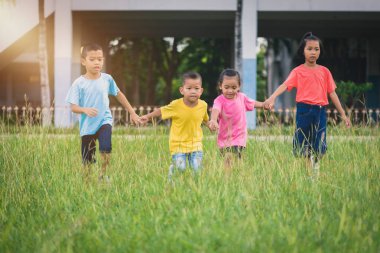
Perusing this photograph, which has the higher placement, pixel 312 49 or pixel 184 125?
pixel 312 49

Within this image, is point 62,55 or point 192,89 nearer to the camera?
point 192,89

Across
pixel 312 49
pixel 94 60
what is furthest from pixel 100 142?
pixel 312 49

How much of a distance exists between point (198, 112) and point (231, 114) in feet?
1.83

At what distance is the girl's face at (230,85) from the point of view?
228 inches

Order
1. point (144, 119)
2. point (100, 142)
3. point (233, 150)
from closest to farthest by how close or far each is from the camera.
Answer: point (144, 119) < point (100, 142) < point (233, 150)

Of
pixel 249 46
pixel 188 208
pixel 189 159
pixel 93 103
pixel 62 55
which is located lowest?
pixel 188 208

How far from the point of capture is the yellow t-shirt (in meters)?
5.46

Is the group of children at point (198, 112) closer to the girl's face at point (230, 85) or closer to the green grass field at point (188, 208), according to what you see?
the girl's face at point (230, 85)

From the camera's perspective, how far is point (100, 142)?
5785mm

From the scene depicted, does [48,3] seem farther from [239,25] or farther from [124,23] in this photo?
[239,25]

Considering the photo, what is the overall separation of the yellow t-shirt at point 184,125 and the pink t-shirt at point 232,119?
0.44 meters

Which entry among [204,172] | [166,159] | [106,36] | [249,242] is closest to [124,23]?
[106,36]

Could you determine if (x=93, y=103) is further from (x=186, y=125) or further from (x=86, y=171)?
(x=186, y=125)

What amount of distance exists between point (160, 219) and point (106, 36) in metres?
20.9
